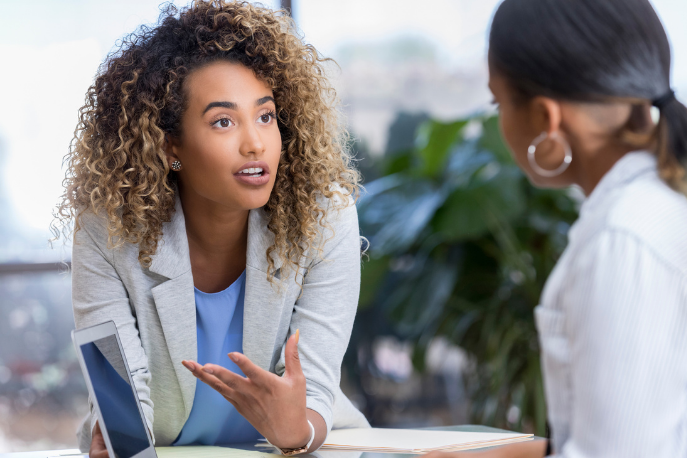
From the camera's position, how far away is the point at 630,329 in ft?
1.82

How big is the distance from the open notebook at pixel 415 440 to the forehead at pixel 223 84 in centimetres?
65

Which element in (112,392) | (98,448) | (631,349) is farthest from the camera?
(98,448)

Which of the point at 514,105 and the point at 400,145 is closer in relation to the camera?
the point at 514,105

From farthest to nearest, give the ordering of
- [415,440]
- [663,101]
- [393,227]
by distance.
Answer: [393,227]
[415,440]
[663,101]

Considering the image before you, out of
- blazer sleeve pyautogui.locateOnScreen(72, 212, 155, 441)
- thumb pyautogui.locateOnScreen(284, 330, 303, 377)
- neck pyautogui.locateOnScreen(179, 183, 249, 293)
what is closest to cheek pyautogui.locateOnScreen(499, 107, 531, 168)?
thumb pyautogui.locateOnScreen(284, 330, 303, 377)

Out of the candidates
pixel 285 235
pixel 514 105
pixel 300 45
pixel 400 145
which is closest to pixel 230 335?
pixel 285 235

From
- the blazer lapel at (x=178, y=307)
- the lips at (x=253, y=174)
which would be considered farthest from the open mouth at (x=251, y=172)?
the blazer lapel at (x=178, y=307)

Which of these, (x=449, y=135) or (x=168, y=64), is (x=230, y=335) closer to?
Answer: (x=168, y=64)

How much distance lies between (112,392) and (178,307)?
1.23 ft

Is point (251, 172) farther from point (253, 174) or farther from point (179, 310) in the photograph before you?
point (179, 310)

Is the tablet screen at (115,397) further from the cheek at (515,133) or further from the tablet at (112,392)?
the cheek at (515,133)

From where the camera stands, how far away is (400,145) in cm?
303

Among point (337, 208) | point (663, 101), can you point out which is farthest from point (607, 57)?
point (337, 208)

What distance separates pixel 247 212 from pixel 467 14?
7.00 ft
